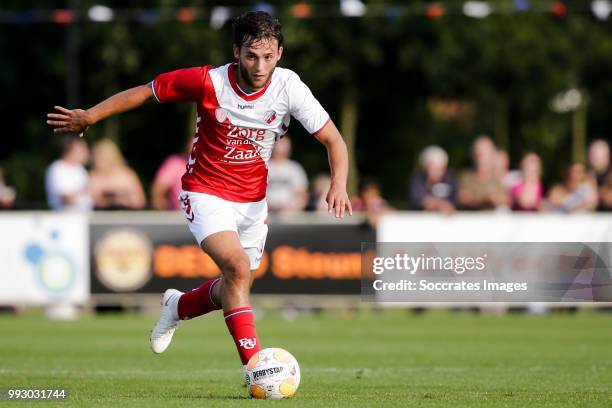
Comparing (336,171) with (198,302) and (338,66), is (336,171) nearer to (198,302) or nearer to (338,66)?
(198,302)

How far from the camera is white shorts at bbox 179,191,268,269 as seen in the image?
9211 millimetres

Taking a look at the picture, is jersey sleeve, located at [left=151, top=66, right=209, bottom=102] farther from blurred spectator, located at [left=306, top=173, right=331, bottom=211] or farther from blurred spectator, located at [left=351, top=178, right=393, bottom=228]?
blurred spectator, located at [left=306, top=173, right=331, bottom=211]

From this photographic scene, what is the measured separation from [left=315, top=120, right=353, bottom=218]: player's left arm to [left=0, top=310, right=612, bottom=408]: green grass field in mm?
1214

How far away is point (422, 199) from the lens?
779 inches

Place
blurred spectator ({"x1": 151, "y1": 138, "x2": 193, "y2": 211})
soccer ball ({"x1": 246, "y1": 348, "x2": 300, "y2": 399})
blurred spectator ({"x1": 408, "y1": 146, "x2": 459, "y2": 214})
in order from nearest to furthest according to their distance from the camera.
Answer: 1. soccer ball ({"x1": 246, "y1": 348, "x2": 300, "y2": 399})
2. blurred spectator ({"x1": 408, "y1": 146, "x2": 459, "y2": 214})
3. blurred spectator ({"x1": 151, "y1": 138, "x2": 193, "y2": 211})

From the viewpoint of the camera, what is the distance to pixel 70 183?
768 inches

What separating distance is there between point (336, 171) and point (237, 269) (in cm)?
90

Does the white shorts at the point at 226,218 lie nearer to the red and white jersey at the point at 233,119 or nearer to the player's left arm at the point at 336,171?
the red and white jersey at the point at 233,119

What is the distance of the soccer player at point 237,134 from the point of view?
29.3 feet

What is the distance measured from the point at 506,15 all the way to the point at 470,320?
97.9ft

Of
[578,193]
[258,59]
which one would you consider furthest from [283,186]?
[258,59]

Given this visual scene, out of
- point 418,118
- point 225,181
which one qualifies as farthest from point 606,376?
point 418,118

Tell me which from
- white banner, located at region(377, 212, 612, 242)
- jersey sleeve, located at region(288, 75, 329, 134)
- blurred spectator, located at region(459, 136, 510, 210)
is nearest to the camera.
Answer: jersey sleeve, located at region(288, 75, 329, 134)

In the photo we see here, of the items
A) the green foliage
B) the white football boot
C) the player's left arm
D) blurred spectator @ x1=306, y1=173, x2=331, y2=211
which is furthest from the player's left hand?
the green foliage
